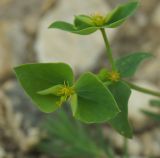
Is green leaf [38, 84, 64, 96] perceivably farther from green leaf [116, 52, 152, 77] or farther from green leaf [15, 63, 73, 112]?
green leaf [116, 52, 152, 77]

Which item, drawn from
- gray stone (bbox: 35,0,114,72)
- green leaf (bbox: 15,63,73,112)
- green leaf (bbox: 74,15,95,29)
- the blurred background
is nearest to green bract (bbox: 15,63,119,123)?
green leaf (bbox: 15,63,73,112)

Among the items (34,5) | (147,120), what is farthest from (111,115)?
(34,5)

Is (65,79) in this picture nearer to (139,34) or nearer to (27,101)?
(27,101)

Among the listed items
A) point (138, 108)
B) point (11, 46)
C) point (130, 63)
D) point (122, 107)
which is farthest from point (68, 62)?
point (122, 107)

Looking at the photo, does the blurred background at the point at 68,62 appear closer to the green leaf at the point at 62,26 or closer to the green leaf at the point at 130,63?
the green leaf at the point at 130,63

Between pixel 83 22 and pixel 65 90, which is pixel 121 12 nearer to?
pixel 83 22

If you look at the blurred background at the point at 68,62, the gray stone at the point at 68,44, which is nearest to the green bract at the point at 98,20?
the blurred background at the point at 68,62
